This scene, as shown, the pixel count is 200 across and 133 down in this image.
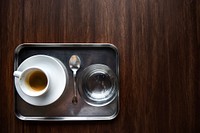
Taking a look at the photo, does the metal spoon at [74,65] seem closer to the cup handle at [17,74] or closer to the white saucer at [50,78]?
the white saucer at [50,78]

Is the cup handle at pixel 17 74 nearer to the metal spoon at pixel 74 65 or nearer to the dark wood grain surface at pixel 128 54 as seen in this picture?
the dark wood grain surface at pixel 128 54

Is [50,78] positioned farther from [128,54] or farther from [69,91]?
[128,54]

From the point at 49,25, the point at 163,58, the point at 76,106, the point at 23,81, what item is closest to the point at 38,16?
the point at 49,25

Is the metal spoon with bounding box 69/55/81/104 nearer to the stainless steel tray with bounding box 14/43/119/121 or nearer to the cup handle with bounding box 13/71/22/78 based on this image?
the stainless steel tray with bounding box 14/43/119/121

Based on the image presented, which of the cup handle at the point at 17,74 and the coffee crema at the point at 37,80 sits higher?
the cup handle at the point at 17,74

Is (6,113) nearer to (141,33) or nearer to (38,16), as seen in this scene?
(38,16)

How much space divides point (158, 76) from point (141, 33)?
16cm

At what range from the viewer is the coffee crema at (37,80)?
0.76 m

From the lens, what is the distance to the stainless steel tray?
0.77m

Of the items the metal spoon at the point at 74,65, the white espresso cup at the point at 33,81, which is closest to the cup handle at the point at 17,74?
the white espresso cup at the point at 33,81

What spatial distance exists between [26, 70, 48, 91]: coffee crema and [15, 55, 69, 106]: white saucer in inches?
1.1

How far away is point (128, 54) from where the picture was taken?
788mm

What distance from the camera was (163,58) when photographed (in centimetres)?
79

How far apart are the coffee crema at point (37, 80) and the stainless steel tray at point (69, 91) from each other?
65 mm
